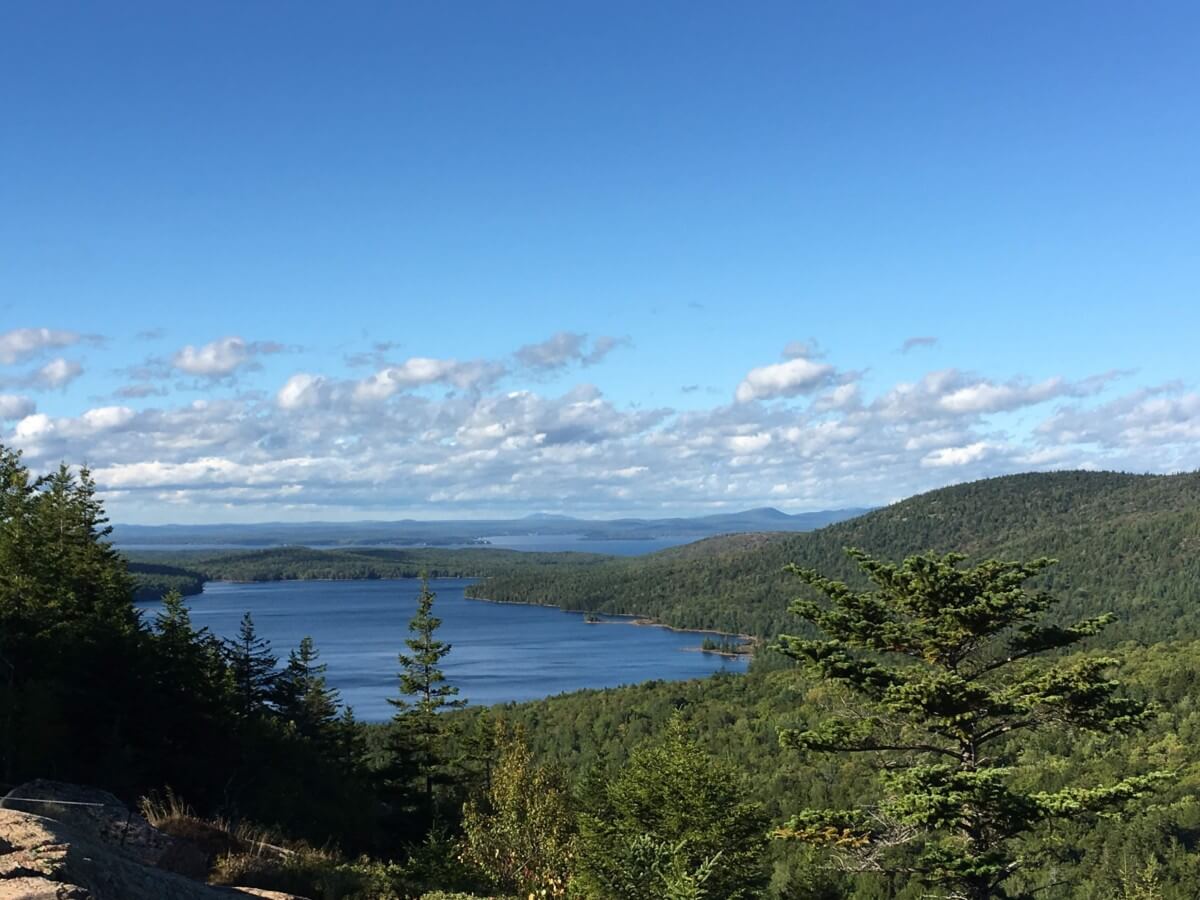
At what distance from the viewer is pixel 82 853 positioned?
9148 mm

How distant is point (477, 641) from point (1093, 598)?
126 metres

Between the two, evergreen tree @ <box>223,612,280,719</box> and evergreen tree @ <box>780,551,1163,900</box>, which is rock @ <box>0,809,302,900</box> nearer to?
evergreen tree @ <box>780,551,1163,900</box>

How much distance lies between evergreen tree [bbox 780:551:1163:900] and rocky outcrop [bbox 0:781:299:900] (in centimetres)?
1113

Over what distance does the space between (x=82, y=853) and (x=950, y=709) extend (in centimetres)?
1471

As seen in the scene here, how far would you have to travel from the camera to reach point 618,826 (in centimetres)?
3088

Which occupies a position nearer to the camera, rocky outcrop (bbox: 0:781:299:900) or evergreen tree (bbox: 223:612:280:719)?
rocky outcrop (bbox: 0:781:299:900)

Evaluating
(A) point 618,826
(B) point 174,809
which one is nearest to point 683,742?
(A) point 618,826

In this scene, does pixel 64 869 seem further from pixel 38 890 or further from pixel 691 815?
pixel 691 815

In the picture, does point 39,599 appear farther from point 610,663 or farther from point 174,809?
point 610,663

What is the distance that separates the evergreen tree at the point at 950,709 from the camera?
1669 cm

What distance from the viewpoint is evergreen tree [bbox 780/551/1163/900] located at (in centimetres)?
1669

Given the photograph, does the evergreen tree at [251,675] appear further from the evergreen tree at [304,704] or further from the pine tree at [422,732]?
the pine tree at [422,732]

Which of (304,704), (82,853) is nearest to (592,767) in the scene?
(304,704)

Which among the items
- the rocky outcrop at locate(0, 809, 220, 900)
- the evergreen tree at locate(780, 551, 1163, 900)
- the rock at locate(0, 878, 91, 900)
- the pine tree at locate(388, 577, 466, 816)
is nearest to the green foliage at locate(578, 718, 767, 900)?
the evergreen tree at locate(780, 551, 1163, 900)
